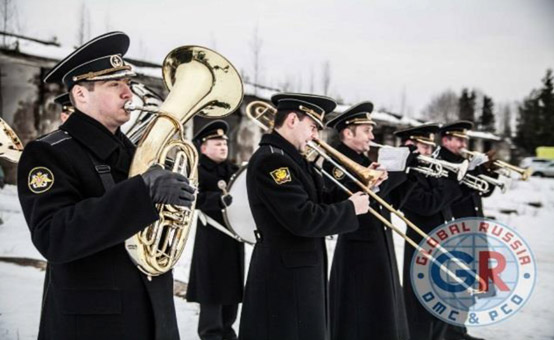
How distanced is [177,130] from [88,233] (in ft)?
1.86

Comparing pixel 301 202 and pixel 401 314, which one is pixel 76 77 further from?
pixel 401 314

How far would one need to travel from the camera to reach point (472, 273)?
184 inches

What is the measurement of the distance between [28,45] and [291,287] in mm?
6659

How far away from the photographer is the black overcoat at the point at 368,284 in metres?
3.56

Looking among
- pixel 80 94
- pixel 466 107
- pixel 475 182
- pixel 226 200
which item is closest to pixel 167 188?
pixel 80 94

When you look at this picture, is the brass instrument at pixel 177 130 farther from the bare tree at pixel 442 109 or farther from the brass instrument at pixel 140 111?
the bare tree at pixel 442 109

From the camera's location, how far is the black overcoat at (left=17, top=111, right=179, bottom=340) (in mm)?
1621

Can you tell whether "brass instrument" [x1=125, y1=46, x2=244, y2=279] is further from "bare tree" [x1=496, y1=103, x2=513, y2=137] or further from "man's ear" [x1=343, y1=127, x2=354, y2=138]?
"bare tree" [x1=496, y1=103, x2=513, y2=137]

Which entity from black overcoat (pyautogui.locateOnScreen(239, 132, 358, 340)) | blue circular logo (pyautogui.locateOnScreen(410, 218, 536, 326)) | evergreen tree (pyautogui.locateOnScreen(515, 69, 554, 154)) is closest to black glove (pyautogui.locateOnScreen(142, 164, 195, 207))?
black overcoat (pyautogui.locateOnScreen(239, 132, 358, 340))

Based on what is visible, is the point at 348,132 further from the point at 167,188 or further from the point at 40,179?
the point at 40,179

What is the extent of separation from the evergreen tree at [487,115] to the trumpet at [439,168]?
20437 mm

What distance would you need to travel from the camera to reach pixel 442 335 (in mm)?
4371

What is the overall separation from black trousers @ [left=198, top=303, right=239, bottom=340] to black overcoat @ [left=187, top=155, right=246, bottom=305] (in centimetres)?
8

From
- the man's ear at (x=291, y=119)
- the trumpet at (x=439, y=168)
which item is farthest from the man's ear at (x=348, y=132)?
the man's ear at (x=291, y=119)
